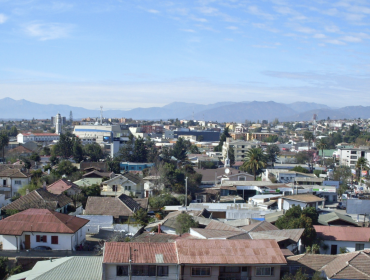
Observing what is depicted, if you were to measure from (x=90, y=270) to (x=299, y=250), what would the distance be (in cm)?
945

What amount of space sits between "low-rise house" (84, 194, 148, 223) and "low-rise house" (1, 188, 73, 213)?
160cm

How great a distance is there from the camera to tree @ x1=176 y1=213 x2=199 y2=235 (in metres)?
21.7

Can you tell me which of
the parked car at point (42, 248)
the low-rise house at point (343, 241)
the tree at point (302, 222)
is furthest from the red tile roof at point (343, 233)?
the parked car at point (42, 248)

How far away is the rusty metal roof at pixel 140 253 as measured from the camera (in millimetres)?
13938

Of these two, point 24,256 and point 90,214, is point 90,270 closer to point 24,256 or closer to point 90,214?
point 24,256

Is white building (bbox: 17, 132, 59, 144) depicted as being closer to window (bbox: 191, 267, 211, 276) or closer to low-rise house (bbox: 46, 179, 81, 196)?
low-rise house (bbox: 46, 179, 81, 196)

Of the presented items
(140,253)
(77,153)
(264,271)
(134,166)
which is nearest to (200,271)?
(140,253)

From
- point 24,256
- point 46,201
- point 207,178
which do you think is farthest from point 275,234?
point 207,178

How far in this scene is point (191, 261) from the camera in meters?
14.1

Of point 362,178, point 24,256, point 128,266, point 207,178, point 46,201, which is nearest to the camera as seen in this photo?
point 128,266

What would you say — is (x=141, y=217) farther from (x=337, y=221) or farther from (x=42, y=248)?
(x=337, y=221)

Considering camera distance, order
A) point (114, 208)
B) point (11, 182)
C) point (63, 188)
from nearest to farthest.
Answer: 1. point (114, 208)
2. point (63, 188)
3. point (11, 182)

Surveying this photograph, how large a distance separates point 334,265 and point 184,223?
27.7ft

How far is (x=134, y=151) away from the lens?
53.5 meters
